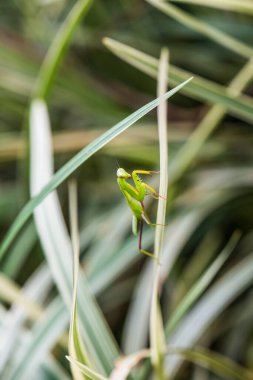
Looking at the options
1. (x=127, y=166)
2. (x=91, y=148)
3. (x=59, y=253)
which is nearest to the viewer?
(x=91, y=148)

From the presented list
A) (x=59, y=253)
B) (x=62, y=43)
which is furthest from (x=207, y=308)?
(x=62, y=43)

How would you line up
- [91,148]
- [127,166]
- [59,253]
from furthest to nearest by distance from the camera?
[127,166], [59,253], [91,148]

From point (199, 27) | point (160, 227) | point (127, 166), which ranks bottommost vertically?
point (160, 227)

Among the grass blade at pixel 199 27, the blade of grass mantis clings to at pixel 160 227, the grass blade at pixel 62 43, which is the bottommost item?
the blade of grass mantis clings to at pixel 160 227

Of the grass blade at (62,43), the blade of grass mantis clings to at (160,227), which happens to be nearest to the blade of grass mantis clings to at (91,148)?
the blade of grass mantis clings to at (160,227)

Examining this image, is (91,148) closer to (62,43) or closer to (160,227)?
(160,227)

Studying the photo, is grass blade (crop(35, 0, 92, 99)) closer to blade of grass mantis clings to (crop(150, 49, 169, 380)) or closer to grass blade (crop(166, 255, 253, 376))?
blade of grass mantis clings to (crop(150, 49, 169, 380))

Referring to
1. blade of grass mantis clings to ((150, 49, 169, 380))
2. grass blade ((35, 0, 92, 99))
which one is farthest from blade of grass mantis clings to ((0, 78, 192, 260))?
grass blade ((35, 0, 92, 99))

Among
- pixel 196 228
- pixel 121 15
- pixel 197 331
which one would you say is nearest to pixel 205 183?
pixel 196 228

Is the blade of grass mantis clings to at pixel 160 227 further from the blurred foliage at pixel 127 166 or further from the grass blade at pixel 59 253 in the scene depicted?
the blurred foliage at pixel 127 166

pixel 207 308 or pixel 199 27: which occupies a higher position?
pixel 199 27

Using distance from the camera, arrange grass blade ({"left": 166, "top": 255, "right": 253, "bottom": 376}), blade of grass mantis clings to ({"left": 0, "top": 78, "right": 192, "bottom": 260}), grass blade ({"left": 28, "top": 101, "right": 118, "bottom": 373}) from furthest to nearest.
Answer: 1. grass blade ({"left": 166, "top": 255, "right": 253, "bottom": 376})
2. grass blade ({"left": 28, "top": 101, "right": 118, "bottom": 373})
3. blade of grass mantis clings to ({"left": 0, "top": 78, "right": 192, "bottom": 260})
